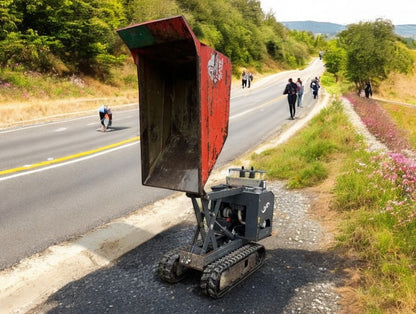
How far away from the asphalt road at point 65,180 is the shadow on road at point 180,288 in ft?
4.56

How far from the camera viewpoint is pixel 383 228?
5.18 m

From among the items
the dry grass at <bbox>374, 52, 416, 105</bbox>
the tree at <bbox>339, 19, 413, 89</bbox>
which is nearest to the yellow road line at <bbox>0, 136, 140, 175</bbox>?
the tree at <bbox>339, 19, 413, 89</bbox>

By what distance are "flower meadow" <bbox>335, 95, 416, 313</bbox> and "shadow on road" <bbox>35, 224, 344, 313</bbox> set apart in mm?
458

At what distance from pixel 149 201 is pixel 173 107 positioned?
353 cm

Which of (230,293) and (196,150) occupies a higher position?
(196,150)

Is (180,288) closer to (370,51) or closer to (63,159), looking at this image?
(63,159)

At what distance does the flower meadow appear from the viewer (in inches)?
154

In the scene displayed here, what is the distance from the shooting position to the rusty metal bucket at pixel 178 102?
3789mm

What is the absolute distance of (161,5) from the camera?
152ft

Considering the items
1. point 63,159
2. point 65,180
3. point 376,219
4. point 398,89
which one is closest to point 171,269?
point 376,219

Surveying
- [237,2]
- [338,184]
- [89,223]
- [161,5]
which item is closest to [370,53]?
[161,5]

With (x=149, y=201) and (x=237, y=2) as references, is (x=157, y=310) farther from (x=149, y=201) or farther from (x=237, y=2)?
(x=237, y=2)

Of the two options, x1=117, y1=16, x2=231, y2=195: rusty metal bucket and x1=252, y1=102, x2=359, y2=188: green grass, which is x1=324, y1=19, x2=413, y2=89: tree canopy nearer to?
x1=252, y1=102, x2=359, y2=188: green grass

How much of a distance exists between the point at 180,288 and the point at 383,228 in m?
2.88
